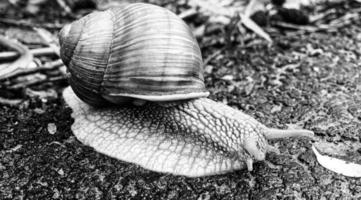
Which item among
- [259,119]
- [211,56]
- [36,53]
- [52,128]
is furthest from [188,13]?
[52,128]

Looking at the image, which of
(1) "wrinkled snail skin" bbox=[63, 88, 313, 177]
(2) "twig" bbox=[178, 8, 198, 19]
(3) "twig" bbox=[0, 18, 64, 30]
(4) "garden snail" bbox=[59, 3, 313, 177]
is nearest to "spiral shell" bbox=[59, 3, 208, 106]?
(4) "garden snail" bbox=[59, 3, 313, 177]

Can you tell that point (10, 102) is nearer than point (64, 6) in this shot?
Yes

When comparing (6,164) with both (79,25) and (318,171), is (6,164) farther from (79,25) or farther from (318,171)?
(318,171)

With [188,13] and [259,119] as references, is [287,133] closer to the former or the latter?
[259,119]

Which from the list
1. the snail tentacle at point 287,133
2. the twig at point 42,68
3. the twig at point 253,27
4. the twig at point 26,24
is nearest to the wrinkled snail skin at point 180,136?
the snail tentacle at point 287,133

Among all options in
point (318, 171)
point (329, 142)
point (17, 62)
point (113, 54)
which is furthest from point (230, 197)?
point (17, 62)

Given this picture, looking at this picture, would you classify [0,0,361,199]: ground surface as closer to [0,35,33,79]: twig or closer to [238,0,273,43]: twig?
[238,0,273,43]: twig
